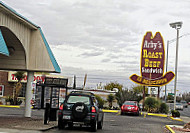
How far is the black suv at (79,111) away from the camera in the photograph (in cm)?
1404

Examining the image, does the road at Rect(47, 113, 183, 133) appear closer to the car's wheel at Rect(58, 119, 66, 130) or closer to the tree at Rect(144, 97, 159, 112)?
the car's wheel at Rect(58, 119, 66, 130)

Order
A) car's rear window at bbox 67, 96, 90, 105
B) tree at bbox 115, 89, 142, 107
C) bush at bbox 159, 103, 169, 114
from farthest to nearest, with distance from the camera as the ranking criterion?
tree at bbox 115, 89, 142, 107, bush at bbox 159, 103, 169, 114, car's rear window at bbox 67, 96, 90, 105

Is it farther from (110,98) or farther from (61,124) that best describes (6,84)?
(61,124)

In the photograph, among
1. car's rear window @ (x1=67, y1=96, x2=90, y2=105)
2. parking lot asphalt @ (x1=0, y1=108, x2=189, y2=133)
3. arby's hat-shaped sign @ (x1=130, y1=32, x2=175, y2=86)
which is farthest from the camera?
arby's hat-shaped sign @ (x1=130, y1=32, x2=175, y2=86)

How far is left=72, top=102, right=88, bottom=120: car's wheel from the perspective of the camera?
14.0 metres

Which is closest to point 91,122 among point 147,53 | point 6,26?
point 6,26

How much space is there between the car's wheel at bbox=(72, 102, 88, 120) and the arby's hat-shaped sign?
2467 cm

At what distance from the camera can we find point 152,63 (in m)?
38.2

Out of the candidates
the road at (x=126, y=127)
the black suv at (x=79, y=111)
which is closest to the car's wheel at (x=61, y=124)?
the black suv at (x=79, y=111)

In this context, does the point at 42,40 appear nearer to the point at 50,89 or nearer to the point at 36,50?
the point at 36,50

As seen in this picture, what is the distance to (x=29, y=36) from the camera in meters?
18.7

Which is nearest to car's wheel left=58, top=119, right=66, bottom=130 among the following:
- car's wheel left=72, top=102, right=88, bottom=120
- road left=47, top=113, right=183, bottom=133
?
road left=47, top=113, right=183, bottom=133

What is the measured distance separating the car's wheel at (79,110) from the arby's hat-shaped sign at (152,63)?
24671 millimetres

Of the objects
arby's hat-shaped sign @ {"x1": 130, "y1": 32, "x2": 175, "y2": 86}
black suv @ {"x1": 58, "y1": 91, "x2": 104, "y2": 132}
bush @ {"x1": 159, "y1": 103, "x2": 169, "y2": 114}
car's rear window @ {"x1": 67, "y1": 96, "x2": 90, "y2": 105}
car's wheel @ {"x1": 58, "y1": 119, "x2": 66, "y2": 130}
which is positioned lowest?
bush @ {"x1": 159, "y1": 103, "x2": 169, "y2": 114}
